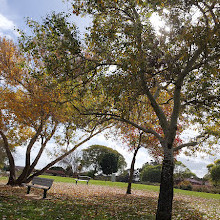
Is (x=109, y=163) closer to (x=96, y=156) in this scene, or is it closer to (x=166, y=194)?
(x=96, y=156)

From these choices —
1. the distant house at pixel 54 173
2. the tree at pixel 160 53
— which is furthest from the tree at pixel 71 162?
the tree at pixel 160 53

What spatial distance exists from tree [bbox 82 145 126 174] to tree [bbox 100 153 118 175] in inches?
36.6

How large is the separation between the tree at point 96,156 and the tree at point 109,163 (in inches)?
36.6

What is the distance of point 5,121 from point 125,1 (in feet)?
47.0

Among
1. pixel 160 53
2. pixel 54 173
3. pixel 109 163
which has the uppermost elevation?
pixel 160 53

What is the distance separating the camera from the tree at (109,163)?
56.9 m

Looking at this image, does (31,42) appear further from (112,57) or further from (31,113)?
(31,113)

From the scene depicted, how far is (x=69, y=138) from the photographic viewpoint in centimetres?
Result: 2002

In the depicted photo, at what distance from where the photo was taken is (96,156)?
195 feet

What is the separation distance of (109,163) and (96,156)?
14.3ft

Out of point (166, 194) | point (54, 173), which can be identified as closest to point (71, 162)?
point (54, 173)

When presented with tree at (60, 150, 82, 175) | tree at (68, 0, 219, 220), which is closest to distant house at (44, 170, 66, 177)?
tree at (60, 150, 82, 175)

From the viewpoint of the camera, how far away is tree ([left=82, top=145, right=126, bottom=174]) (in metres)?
57.7

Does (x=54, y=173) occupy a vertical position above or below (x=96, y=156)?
below
